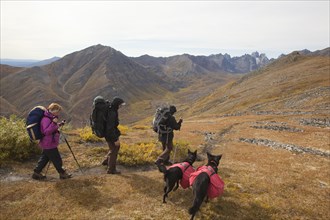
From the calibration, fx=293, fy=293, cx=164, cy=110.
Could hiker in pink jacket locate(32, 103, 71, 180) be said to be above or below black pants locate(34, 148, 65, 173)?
above

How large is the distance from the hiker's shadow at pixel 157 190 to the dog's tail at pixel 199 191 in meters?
1.87

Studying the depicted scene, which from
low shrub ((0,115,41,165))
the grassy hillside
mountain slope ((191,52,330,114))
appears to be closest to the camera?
the grassy hillside

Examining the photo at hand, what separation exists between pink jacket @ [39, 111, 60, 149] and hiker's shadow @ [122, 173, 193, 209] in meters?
4.30

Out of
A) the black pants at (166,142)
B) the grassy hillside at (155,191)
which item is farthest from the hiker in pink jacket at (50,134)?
the black pants at (166,142)

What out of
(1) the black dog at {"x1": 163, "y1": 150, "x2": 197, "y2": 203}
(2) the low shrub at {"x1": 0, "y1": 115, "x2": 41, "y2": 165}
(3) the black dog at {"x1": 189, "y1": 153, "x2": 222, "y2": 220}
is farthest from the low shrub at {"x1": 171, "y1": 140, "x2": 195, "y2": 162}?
(3) the black dog at {"x1": 189, "y1": 153, "x2": 222, "y2": 220}

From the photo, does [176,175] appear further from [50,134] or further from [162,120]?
[50,134]

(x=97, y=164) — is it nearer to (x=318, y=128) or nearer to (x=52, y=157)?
(x=52, y=157)

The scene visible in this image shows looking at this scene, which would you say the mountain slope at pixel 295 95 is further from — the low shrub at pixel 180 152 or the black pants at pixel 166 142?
the black pants at pixel 166 142

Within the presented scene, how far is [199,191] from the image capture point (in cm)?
1079

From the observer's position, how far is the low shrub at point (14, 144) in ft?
54.5

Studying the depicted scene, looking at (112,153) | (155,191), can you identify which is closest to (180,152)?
(112,153)

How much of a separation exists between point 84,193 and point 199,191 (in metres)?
5.55

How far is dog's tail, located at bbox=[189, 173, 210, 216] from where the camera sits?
34.9 ft

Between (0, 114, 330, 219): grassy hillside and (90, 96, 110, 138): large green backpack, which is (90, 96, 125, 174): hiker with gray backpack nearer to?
(90, 96, 110, 138): large green backpack
